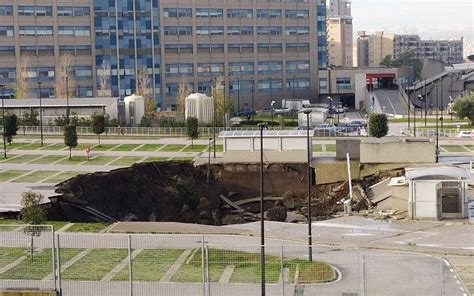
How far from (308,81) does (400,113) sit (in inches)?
771

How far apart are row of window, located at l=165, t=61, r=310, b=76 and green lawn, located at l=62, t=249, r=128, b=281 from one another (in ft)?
278

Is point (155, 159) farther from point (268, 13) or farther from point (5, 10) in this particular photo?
point (268, 13)

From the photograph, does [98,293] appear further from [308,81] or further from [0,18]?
[308,81]

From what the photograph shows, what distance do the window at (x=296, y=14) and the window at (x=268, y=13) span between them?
1482 mm

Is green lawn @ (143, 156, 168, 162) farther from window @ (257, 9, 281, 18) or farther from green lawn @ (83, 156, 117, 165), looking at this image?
window @ (257, 9, 281, 18)

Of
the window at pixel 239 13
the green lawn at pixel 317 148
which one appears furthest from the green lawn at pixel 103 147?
the window at pixel 239 13

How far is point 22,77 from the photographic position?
104750mm

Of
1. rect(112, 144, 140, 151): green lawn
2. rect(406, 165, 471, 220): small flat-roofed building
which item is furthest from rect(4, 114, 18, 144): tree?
rect(406, 165, 471, 220): small flat-roofed building

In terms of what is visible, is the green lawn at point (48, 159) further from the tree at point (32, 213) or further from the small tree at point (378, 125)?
the tree at point (32, 213)

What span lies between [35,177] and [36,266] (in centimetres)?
2599

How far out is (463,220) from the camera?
4094 cm

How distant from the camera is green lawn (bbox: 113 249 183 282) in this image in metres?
27.1

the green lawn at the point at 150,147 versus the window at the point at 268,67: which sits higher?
the window at the point at 268,67

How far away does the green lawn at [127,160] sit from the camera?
60.4m
